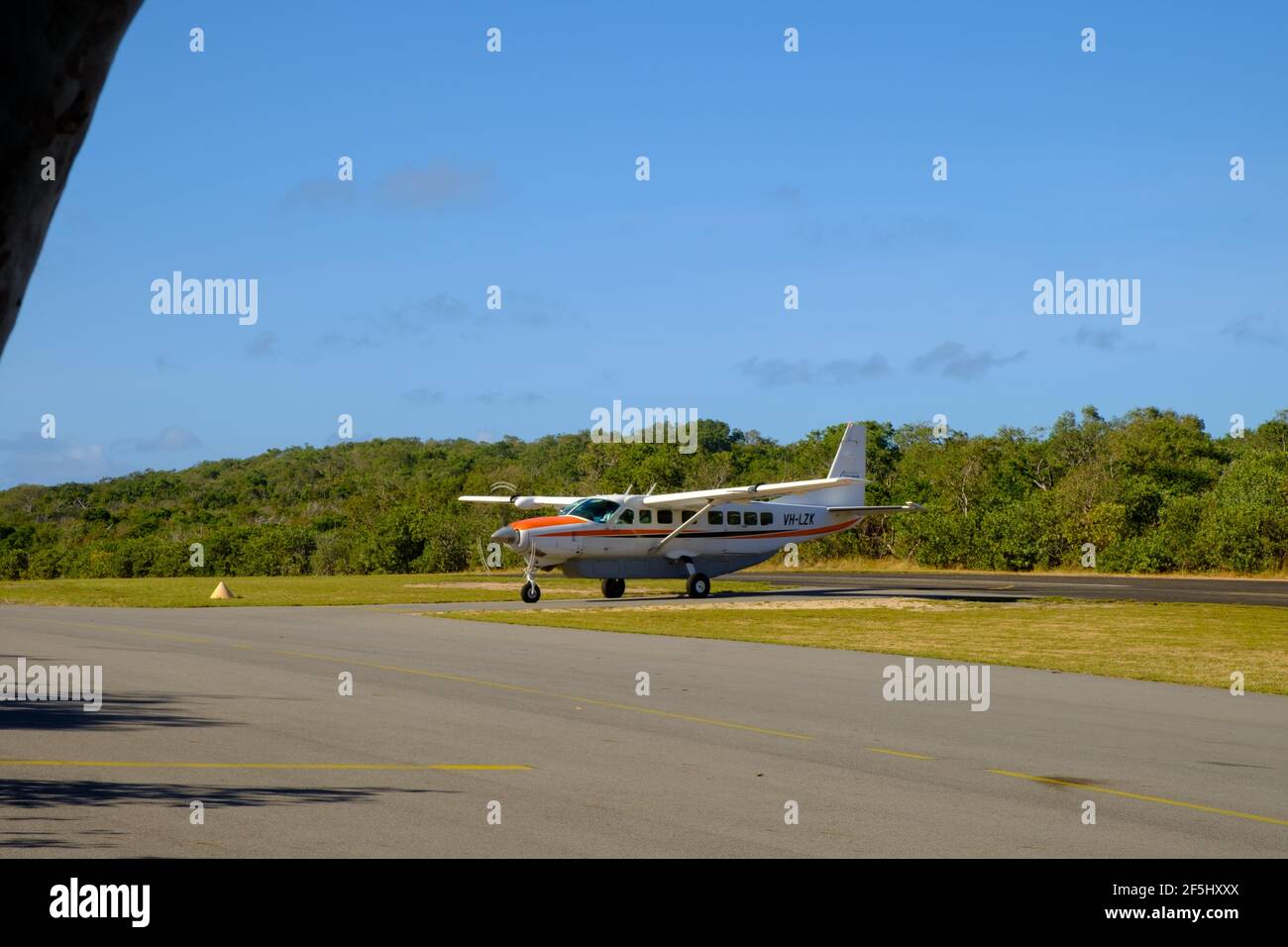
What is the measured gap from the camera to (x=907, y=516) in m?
54.4

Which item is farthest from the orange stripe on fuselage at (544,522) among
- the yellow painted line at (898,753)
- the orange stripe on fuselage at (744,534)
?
the yellow painted line at (898,753)

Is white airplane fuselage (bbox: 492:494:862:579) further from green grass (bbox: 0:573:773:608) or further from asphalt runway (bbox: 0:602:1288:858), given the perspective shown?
asphalt runway (bbox: 0:602:1288:858)

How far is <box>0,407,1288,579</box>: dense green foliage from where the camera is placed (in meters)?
46.6

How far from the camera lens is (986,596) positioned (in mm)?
33031

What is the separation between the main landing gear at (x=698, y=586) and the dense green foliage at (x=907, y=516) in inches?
762

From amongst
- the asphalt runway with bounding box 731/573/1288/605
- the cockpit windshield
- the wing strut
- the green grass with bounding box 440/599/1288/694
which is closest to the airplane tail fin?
the asphalt runway with bounding box 731/573/1288/605

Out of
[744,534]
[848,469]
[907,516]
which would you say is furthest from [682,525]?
[907,516]

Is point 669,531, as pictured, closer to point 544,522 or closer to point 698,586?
point 698,586

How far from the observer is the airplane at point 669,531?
106ft

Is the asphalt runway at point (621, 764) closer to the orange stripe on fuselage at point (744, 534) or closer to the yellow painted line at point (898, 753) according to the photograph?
the yellow painted line at point (898, 753)

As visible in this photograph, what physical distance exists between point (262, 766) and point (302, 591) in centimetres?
2865
